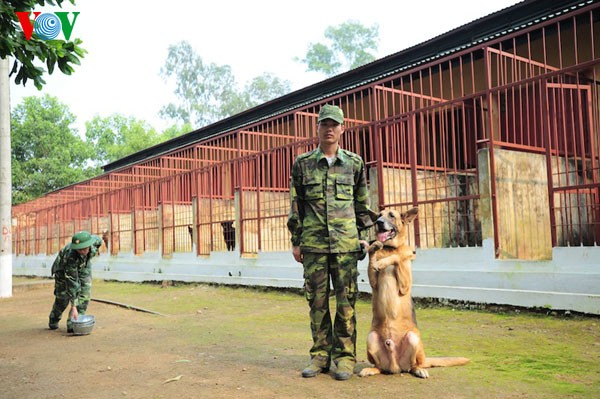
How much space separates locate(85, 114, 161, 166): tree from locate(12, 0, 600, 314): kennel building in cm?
2662

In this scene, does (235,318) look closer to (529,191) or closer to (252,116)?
(529,191)

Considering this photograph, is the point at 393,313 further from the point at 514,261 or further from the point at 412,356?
the point at 514,261

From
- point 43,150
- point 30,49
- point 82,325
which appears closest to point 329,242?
point 30,49

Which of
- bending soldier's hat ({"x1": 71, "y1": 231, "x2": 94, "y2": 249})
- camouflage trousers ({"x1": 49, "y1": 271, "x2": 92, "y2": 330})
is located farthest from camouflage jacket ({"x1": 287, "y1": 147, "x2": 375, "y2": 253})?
camouflage trousers ({"x1": 49, "y1": 271, "x2": 92, "y2": 330})

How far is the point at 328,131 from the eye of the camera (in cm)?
444

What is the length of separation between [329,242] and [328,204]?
315 mm

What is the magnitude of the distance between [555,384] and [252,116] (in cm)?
1703

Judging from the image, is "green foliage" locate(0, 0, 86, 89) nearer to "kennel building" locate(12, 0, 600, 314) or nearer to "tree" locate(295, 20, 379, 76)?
"kennel building" locate(12, 0, 600, 314)

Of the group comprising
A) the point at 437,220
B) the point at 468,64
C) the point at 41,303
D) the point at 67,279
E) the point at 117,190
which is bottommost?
the point at 41,303

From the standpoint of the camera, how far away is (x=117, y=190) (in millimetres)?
18750

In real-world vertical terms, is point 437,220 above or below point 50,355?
above

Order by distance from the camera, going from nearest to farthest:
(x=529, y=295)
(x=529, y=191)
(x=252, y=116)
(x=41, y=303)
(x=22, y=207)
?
1. (x=529, y=295)
2. (x=529, y=191)
3. (x=41, y=303)
4. (x=252, y=116)
5. (x=22, y=207)

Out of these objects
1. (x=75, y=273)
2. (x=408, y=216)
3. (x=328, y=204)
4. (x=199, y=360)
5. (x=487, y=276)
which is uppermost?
(x=328, y=204)

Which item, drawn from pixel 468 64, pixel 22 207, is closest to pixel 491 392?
pixel 468 64
